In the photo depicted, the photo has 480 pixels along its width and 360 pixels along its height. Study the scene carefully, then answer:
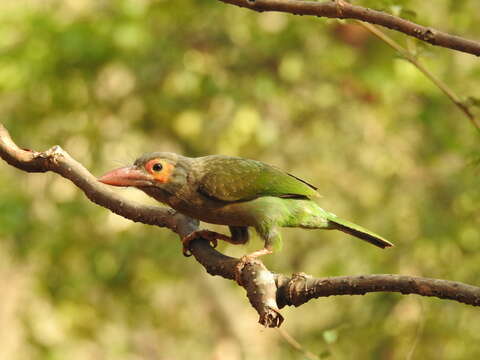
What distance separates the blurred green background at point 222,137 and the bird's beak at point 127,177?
9.52 ft

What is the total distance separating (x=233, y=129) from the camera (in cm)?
608

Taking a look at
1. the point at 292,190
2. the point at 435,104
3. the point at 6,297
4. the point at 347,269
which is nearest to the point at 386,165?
the point at 435,104

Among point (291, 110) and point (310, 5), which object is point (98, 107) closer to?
point (291, 110)

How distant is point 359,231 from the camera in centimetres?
279

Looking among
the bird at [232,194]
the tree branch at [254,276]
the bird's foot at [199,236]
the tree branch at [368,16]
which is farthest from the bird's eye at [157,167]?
the tree branch at [368,16]

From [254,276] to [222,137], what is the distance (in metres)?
4.24

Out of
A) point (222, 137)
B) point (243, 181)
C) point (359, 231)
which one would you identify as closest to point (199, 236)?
point (243, 181)

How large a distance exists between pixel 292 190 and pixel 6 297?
20.7 feet

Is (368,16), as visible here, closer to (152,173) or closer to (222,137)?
(152,173)

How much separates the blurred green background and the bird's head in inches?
111

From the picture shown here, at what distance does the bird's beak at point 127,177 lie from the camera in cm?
250

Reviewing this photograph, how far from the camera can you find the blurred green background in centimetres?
570

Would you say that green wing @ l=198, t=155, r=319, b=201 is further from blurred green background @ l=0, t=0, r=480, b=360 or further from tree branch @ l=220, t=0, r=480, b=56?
blurred green background @ l=0, t=0, r=480, b=360

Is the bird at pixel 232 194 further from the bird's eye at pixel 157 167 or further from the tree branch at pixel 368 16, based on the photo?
the tree branch at pixel 368 16
